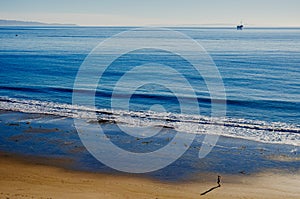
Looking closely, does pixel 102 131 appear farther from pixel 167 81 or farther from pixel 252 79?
pixel 252 79

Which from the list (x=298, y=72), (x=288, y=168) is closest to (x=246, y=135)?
(x=288, y=168)

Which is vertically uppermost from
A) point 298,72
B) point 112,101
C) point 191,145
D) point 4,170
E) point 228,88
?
point 298,72

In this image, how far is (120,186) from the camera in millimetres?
15133

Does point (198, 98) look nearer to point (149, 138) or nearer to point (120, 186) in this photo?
point (149, 138)

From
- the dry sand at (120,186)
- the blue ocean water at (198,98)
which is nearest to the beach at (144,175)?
the dry sand at (120,186)

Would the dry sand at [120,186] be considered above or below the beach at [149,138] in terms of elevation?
below

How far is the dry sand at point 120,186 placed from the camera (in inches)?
552

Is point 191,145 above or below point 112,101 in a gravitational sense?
below

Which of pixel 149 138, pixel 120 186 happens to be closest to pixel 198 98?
pixel 149 138

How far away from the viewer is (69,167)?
1733cm

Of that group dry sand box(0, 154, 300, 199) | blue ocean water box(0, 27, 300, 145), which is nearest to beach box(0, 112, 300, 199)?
dry sand box(0, 154, 300, 199)

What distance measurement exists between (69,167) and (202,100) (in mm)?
19881

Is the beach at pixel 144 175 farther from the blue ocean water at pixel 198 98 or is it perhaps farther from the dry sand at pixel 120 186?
the blue ocean water at pixel 198 98

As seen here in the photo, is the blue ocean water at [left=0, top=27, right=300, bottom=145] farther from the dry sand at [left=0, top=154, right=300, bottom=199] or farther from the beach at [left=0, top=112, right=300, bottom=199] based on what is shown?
the dry sand at [left=0, top=154, right=300, bottom=199]
